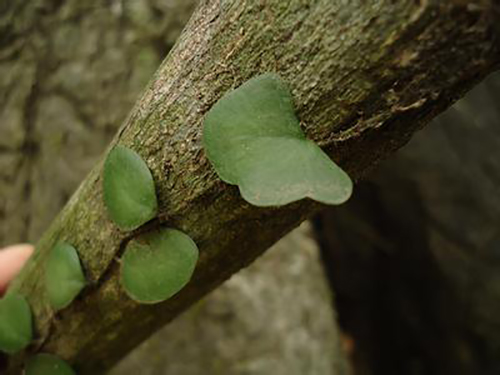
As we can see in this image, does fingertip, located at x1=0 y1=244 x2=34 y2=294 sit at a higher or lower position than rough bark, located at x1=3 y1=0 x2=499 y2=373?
lower

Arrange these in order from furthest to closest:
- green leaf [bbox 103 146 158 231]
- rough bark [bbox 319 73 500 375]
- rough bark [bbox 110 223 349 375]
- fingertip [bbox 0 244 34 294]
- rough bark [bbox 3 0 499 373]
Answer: rough bark [bbox 319 73 500 375] → rough bark [bbox 110 223 349 375] → fingertip [bbox 0 244 34 294] → green leaf [bbox 103 146 158 231] → rough bark [bbox 3 0 499 373]

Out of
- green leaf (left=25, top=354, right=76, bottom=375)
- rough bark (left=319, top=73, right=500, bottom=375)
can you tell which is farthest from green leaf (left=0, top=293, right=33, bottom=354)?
rough bark (left=319, top=73, right=500, bottom=375)

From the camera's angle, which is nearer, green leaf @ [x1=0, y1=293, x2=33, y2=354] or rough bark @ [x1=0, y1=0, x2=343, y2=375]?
green leaf @ [x1=0, y1=293, x2=33, y2=354]

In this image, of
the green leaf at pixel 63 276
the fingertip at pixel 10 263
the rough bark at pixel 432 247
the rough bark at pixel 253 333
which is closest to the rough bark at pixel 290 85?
the green leaf at pixel 63 276

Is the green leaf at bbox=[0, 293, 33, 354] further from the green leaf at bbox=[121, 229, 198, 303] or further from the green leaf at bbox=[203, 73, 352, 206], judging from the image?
the green leaf at bbox=[203, 73, 352, 206]

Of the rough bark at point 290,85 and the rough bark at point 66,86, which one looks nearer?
the rough bark at point 290,85

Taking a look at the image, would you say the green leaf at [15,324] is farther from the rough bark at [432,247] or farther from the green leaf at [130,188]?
the rough bark at [432,247]

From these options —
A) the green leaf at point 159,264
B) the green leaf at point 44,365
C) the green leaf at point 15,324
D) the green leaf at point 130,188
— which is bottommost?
the green leaf at point 44,365

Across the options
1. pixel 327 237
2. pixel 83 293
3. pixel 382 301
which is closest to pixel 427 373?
pixel 382 301

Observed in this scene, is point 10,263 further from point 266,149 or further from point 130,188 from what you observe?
point 266,149
